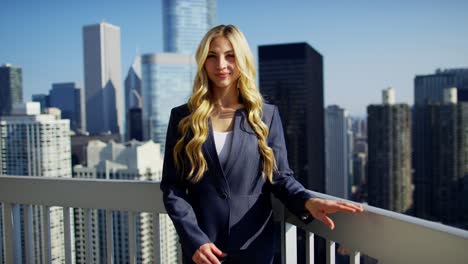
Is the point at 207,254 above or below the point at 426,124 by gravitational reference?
above

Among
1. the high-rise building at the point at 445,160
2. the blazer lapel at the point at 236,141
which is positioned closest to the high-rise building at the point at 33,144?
the blazer lapel at the point at 236,141

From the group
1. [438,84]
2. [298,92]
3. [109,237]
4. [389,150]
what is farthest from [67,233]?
[298,92]

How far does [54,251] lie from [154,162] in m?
13.7

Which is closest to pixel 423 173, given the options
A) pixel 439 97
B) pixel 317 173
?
pixel 439 97

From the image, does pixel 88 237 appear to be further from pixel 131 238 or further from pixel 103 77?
pixel 103 77

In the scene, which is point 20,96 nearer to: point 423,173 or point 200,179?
point 200,179

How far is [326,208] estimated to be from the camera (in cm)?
122

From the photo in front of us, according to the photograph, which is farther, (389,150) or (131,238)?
(389,150)

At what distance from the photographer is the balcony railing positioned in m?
0.94

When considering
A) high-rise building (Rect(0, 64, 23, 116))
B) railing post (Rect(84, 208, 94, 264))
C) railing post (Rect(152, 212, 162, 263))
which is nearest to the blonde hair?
railing post (Rect(152, 212, 162, 263))

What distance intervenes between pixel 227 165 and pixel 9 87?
60.1 feet

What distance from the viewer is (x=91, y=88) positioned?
31750 millimetres

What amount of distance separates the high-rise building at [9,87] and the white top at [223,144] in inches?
623

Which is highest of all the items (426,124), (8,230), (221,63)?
(221,63)
